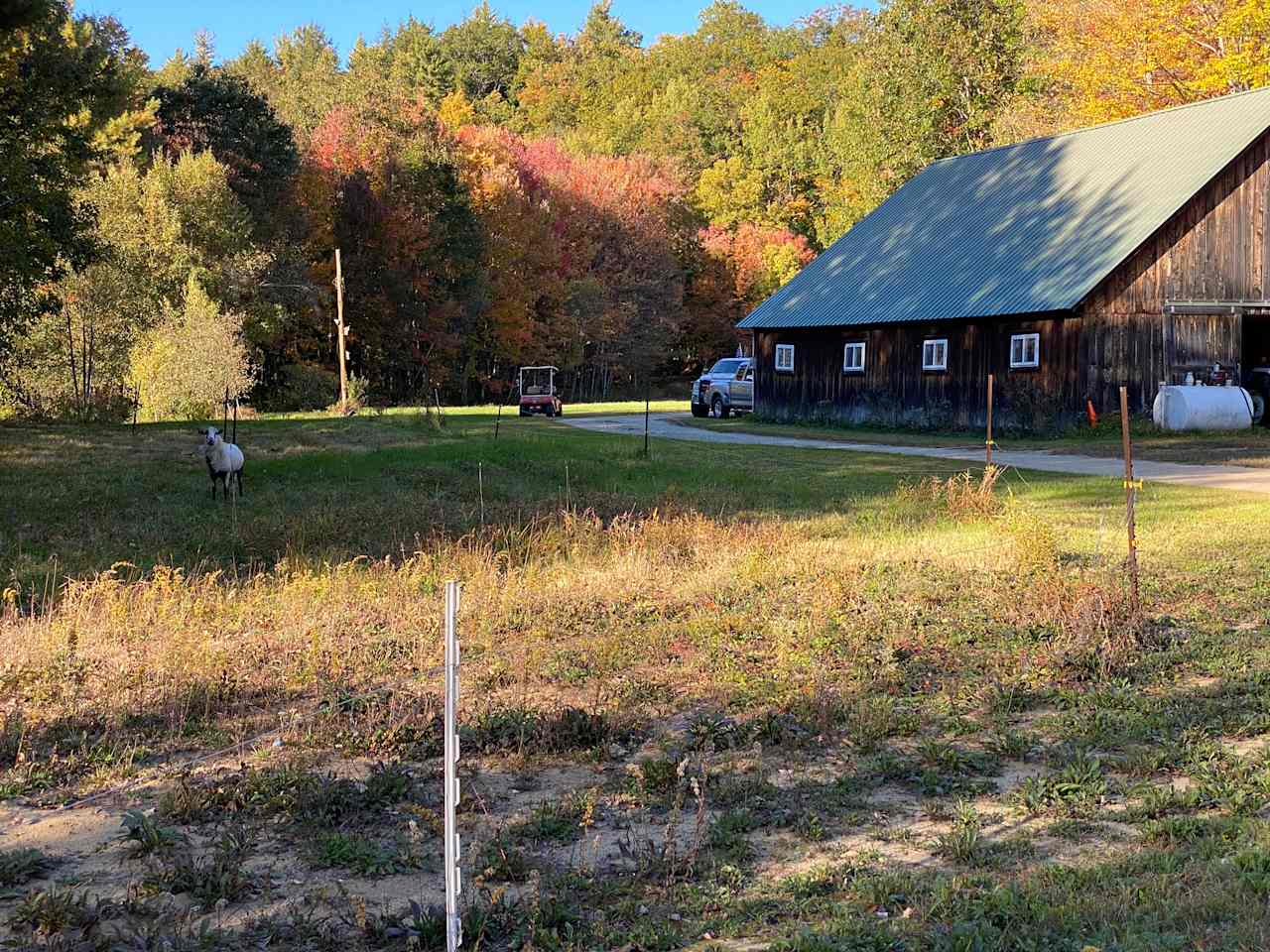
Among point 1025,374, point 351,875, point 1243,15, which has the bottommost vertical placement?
point 351,875

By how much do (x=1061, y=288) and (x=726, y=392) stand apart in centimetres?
1555

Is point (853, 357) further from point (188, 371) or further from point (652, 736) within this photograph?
point (652, 736)

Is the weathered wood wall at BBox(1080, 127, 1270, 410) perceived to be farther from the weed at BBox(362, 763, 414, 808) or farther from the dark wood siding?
the weed at BBox(362, 763, 414, 808)

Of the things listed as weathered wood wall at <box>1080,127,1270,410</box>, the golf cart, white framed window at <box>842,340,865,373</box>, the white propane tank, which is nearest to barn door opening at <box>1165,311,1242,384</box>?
weathered wood wall at <box>1080,127,1270,410</box>

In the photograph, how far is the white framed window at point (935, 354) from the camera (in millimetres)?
34719

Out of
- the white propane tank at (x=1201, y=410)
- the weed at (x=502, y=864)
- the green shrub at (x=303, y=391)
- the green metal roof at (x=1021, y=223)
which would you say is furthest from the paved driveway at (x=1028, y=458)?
the weed at (x=502, y=864)

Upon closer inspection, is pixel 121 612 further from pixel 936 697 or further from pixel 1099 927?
pixel 1099 927

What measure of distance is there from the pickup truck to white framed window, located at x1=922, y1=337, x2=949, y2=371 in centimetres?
971

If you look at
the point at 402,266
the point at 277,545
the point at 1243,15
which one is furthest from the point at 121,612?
the point at 402,266

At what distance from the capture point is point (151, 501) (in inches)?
686

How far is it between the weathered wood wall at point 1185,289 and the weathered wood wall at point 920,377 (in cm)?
84

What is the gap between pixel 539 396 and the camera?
146 feet

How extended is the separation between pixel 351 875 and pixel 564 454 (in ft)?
56.6

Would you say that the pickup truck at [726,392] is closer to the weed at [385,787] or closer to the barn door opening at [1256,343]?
the barn door opening at [1256,343]
